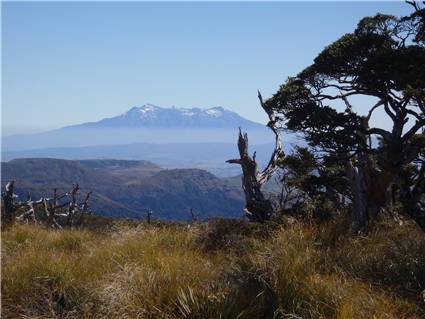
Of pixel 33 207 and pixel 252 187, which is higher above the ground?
pixel 252 187

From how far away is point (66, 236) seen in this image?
404 inches

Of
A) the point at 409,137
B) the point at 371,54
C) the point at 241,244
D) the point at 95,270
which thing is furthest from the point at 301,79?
the point at 95,270

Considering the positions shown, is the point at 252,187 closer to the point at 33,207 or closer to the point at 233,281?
the point at 233,281

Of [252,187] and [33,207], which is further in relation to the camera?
[33,207]

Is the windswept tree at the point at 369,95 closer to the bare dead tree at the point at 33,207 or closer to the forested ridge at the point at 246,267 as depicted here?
the forested ridge at the point at 246,267

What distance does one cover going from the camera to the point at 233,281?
629cm

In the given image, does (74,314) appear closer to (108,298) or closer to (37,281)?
(108,298)

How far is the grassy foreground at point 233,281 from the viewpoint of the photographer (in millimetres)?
5543

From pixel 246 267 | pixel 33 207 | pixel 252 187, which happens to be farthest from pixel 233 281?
pixel 33 207

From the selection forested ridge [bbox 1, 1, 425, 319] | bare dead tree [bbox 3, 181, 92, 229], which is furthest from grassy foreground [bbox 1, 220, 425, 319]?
bare dead tree [bbox 3, 181, 92, 229]

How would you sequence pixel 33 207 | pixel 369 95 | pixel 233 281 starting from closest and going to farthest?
1. pixel 233 281
2. pixel 369 95
3. pixel 33 207

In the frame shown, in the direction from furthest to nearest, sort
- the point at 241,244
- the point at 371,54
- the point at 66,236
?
the point at 371,54 → the point at 66,236 → the point at 241,244

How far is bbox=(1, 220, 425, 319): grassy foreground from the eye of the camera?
218 inches

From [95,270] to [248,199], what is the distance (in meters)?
9.13
